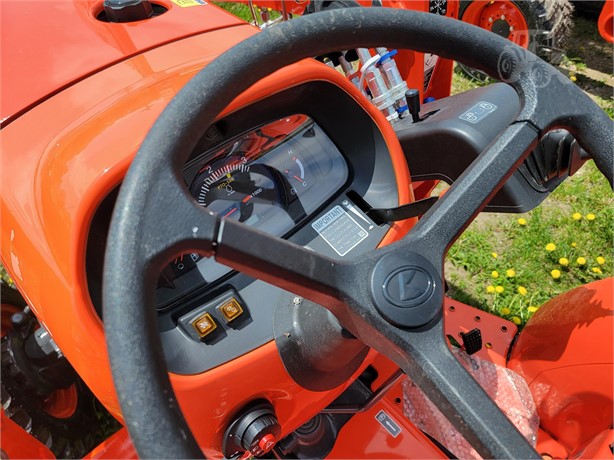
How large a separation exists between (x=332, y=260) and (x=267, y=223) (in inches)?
19.4

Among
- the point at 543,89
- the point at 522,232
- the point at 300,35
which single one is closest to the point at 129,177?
the point at 300,35

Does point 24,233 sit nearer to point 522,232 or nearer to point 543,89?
point 543,89

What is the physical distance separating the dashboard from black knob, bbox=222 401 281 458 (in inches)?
4.2

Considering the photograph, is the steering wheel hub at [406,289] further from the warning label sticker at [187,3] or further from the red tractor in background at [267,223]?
the warning label sticker at [187,3]

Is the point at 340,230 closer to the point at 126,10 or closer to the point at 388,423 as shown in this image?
the point at 388,423

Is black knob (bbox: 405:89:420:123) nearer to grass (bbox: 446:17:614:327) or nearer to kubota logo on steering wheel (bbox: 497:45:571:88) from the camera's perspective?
kubota logo on steering wheel (bbox: 497:45:571:88)

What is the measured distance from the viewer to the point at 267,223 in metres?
1.19

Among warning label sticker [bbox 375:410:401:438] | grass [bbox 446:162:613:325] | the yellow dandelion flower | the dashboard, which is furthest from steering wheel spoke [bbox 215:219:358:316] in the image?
the yellow dandelion flower

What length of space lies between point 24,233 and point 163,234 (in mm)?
497

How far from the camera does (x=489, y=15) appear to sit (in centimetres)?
323

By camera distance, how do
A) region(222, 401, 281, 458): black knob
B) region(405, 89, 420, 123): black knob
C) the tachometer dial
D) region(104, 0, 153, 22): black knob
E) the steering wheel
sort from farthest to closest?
region(405, 89, 420, 123): black knob
region(104, 0, 153, 22): black knob
the tachometer dial
region(222, 401, 281, 458): black knob
the steering wheel

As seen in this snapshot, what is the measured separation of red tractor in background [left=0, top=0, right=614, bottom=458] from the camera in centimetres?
66

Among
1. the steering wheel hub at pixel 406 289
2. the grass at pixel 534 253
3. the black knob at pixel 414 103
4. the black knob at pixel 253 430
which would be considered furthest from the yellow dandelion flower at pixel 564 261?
the steering wheel hub at pixel 406 289

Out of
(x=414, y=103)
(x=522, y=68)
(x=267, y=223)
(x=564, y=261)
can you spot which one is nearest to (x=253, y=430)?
(x=267, y=223)
